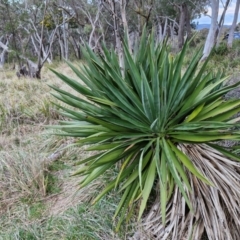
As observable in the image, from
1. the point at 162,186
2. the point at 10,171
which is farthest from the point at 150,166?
the point at 10,171

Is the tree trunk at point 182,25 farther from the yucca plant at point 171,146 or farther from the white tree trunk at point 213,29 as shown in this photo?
the yucca plant at point 171,146

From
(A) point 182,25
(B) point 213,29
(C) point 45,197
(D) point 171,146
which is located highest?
(A) point 182,25

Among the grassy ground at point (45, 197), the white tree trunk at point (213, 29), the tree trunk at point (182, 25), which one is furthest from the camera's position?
the tree trunk at point (182, 25)

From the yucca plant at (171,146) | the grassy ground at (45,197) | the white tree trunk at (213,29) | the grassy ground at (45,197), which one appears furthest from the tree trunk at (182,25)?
the yucca plant at (171,146)

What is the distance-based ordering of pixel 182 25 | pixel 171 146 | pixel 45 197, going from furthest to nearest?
pixel 182 25 < pixel 45 197 < pixel 171 146

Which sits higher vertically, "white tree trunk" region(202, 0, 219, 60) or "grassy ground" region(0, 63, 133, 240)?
"white tree trunk" region(202, 0, 219, 60)

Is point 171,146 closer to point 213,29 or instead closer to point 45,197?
point 45,197

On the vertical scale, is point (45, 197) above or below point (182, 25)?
below

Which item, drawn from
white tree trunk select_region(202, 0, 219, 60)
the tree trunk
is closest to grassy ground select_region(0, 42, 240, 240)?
white tree trunk select_region(202, 0, 219, 60)

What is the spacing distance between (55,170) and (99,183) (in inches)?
39.5

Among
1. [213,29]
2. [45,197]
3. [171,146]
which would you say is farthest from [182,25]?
[171,146]

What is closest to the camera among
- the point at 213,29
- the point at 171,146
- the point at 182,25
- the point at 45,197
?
the point at 171,146

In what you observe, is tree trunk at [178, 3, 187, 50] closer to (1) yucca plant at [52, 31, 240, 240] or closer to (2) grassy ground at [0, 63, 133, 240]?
(2) grassy ground at [0, 63, 133, 240]

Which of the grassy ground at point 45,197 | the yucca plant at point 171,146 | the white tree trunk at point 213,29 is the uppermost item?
the white tree trunk at point 213,29
